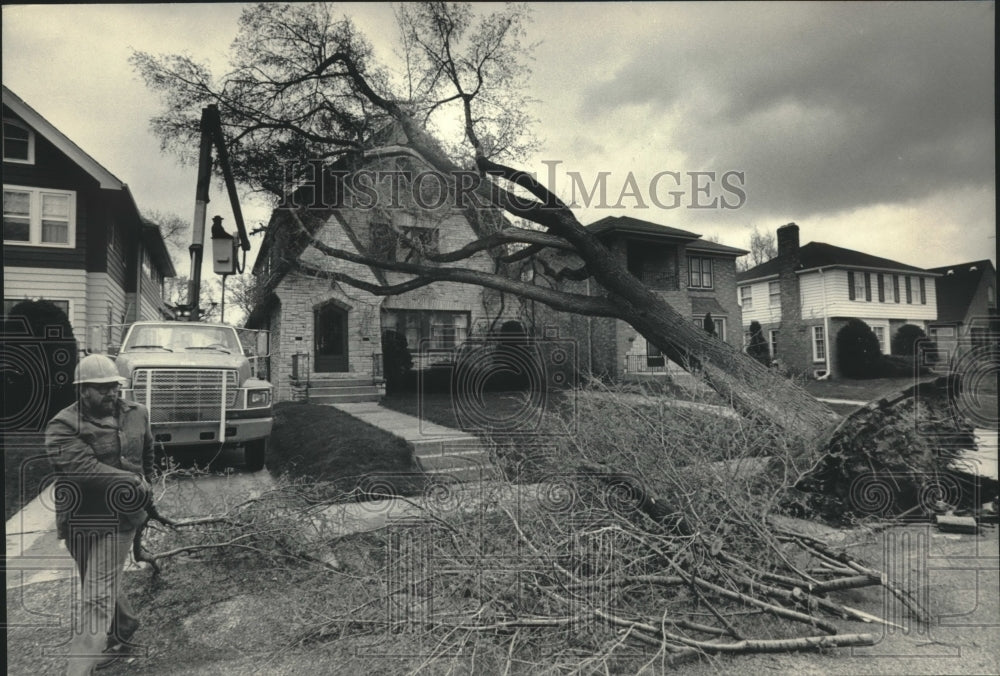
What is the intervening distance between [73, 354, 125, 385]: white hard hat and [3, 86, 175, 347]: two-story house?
1.05m

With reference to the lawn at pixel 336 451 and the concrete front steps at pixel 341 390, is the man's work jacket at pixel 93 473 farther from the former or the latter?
the concrete front steps at pixel 341 390

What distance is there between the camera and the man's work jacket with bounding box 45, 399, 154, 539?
2254mm

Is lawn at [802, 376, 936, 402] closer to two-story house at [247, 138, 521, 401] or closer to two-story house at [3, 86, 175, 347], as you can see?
two-story house at [247, 138, 521, 401]

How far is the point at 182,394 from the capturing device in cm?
421

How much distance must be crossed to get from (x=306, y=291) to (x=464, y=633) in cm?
417

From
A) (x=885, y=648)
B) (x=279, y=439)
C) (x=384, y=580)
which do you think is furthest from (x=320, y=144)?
(x=885, y=648)

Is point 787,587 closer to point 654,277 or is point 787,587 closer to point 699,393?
point 699,393

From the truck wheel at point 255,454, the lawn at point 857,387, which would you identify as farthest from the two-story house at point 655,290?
the truck wheel at point 255,454

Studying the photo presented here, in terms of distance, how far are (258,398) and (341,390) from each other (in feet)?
3.32

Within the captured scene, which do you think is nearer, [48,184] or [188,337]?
[48,184]

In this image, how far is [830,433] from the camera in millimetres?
4109

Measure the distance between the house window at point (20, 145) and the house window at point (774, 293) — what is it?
6.34 meters

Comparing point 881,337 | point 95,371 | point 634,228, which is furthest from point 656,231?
point 95,371

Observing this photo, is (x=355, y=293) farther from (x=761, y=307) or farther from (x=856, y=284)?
(x=856, y=284)
